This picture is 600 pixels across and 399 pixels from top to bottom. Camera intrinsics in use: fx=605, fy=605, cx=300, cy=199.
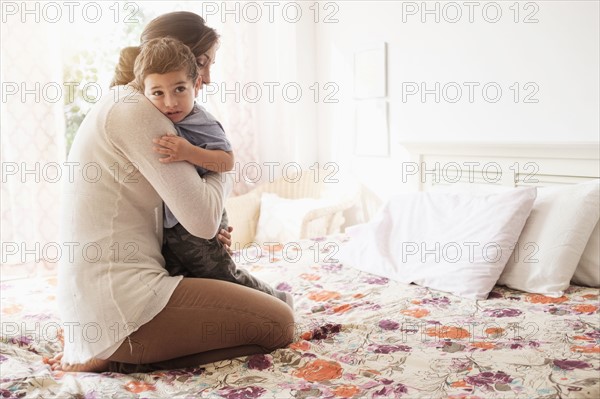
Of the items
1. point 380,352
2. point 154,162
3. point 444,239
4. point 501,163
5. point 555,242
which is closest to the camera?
point 154,162

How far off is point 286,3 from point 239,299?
2.87m

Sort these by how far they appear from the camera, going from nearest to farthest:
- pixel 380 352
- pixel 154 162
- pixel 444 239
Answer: pixel 154 162
pixel 380 352
pixel 444 239

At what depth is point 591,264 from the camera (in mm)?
2172

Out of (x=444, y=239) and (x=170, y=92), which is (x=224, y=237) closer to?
(x=170, y=92)

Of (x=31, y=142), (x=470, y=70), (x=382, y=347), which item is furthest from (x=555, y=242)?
(x=31, y=142)

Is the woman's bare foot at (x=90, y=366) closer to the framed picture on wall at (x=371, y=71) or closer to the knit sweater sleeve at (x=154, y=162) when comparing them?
the knit sweater sleeve at (x=154, y=162)

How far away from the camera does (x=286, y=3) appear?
13.0 ft

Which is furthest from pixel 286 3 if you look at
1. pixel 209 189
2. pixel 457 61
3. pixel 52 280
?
pixel 209 189

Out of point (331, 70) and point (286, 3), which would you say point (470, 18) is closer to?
point (331, 70)

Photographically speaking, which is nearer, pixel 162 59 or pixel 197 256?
pixel 162 59

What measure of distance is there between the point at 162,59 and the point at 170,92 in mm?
80

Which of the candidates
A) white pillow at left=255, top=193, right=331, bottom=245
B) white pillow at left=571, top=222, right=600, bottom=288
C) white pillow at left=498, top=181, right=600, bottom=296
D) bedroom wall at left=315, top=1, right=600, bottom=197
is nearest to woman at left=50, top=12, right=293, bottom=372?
white pillow at left=498, top=181, right=600, bottom=296

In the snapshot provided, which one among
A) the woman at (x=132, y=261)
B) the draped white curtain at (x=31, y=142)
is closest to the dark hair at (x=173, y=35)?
the woman at (x=132, y=261)

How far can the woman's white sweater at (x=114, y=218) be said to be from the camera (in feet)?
4.65
